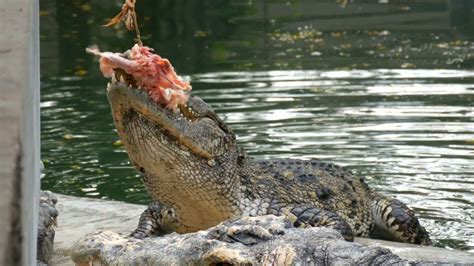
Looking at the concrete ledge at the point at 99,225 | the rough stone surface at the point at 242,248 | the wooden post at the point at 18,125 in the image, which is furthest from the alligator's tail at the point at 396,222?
the wooden post at the point at 18,125

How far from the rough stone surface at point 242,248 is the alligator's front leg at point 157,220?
270 cm

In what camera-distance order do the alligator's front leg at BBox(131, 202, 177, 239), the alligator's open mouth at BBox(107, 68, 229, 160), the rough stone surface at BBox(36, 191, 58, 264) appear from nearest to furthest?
the rough stone surface at BBox(36, 191, 58, 264), the alligator's open mouth at BBox(107, 68, 229, 160), the alligator's front leg at BBox(131, 202, 177, 239)

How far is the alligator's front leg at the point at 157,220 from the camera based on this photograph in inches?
311

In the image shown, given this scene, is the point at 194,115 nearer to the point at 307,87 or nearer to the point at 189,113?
the point at 189,113

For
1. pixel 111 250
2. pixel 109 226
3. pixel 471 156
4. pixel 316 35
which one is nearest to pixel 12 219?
pixel 111 250

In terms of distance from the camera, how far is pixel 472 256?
673 cm

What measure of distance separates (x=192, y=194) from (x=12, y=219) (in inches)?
145

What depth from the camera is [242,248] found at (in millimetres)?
4758

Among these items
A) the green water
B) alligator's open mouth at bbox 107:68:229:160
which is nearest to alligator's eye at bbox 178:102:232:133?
alligator's open mouth at bbox 107:68:229:160

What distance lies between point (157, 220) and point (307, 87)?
7.06 metres

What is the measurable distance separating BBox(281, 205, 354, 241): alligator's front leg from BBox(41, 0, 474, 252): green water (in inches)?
39.3

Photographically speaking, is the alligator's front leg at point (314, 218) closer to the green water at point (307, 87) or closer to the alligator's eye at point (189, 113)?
the alligator's eye at point (189, 113)

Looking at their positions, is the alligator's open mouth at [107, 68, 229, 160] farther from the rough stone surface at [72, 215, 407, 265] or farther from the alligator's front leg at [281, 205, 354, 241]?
the rough stone surface at [72, 215, 407, 265]

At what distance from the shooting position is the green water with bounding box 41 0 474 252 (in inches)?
415
